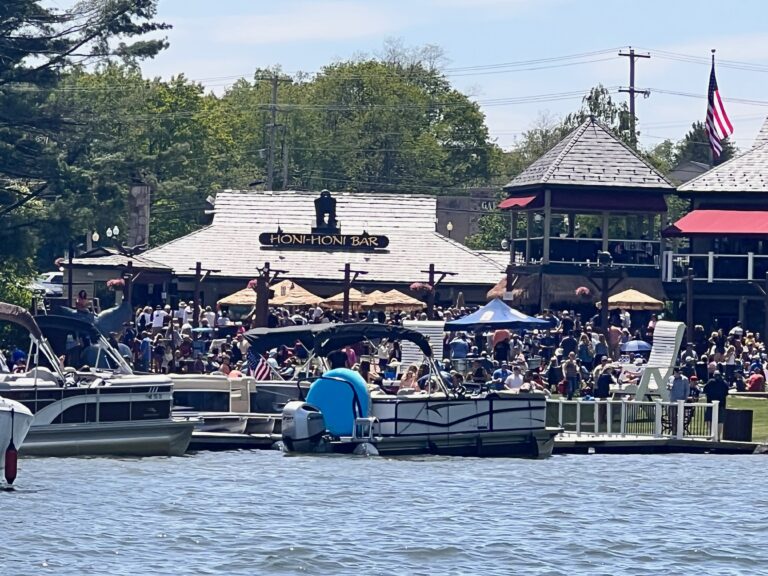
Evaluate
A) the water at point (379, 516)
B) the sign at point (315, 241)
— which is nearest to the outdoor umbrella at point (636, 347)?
the water at point (379, 516)

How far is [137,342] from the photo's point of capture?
155ft

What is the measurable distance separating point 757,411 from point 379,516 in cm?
1709

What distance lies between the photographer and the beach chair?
41969mm

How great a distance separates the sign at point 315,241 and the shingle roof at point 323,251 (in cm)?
28

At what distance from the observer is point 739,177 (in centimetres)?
6481

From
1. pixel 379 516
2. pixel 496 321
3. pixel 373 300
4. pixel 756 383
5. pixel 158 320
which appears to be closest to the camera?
pixel 379 516

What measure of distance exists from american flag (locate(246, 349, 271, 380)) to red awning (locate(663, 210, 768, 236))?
902 inches

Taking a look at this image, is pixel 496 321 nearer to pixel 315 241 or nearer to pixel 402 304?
pixel 402 304

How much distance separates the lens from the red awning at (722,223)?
61.0 meters

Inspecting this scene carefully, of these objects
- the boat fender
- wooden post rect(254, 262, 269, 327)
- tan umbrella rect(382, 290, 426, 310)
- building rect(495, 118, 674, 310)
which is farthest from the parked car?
the boat fender

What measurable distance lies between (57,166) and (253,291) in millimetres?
7447

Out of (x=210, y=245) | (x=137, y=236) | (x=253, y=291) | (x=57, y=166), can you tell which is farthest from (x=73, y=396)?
(x=137, y=236)

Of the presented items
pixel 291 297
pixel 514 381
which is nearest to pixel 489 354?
pixel 514 381

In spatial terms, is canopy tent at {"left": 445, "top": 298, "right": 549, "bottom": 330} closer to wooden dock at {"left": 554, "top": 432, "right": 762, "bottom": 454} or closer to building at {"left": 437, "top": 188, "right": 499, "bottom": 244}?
wooden dock at {"left": 554, "top": 432, "right": 762, "bottom": 454}
